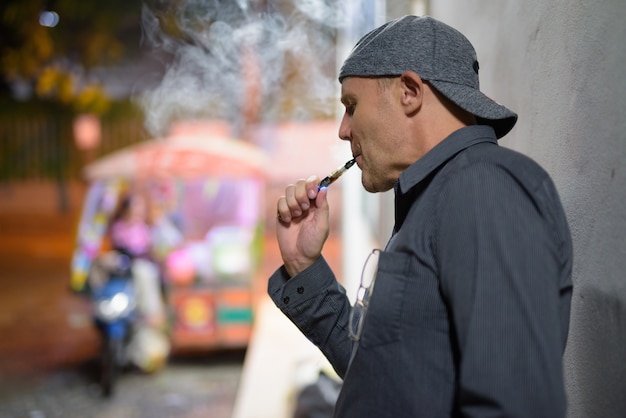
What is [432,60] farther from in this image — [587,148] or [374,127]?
[587,148]

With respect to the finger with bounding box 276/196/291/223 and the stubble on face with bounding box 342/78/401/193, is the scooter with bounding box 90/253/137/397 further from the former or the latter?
the stubble on face with bounding box 342/78/401/193

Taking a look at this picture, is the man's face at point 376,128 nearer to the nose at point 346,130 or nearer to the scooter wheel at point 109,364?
the nose at point 346,130

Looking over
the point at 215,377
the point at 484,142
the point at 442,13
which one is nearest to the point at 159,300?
the point at 215,377

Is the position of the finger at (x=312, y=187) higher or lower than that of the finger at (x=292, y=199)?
higher

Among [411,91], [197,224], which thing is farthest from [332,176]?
[197,224]

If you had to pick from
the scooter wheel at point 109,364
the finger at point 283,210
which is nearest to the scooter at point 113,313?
the scooter wheel at point 109,364

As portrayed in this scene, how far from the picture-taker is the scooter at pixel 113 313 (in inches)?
238

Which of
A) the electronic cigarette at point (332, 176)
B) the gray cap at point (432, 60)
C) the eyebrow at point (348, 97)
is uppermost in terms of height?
the gray cap at point (432, 60)

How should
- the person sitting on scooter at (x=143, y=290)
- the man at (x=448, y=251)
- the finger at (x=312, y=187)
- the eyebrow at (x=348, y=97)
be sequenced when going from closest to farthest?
the man at (x=448, y=251)
the eyebrow at (x=348, y=97)
the finger at (x=312, y=187)
the person sitting on scooter at (x=143, y=290)

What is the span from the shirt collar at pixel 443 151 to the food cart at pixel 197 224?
5579 mm

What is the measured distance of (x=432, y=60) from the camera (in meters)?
1.33

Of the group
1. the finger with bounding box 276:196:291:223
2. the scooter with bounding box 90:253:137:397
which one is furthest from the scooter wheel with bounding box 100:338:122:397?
the finger with bounding box 276:196:291:223

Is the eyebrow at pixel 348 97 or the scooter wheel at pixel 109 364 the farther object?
the scooter wheel at pixel 109 364

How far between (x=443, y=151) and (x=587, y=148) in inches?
15.0
